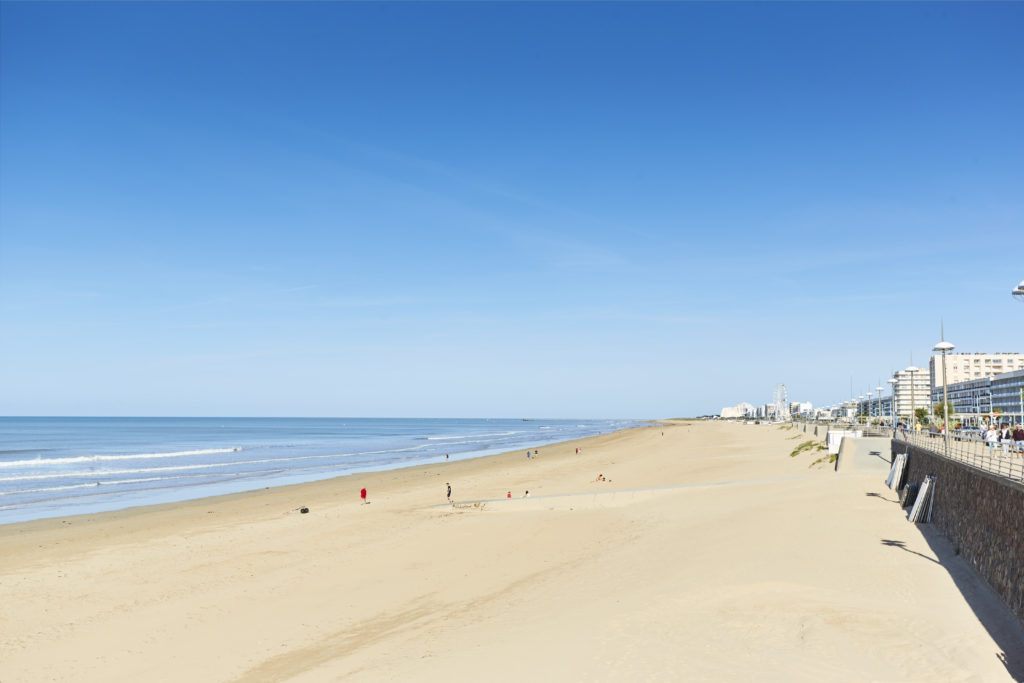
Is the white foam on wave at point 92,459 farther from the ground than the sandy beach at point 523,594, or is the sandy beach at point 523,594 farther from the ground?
the sandy beach at point 523,594

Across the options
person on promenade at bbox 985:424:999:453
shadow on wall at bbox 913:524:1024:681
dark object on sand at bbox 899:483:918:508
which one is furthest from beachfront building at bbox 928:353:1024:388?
shadow on wall at bbox 913:524:1024:681

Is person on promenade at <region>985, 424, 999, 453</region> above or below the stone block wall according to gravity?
above

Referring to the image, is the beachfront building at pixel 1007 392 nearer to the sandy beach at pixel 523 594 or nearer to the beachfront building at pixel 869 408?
the beachfront building at pixel 869 408

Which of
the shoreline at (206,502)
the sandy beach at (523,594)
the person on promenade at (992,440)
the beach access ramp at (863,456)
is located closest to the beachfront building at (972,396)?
the beach access ramp at (863,456)

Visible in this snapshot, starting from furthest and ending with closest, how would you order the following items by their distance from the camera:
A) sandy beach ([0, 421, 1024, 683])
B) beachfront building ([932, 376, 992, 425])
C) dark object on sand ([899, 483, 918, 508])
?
beachfront building ([932, 376, 992, 425]), dark object on sand ([899, 483, 918, 508]), sandy beach ([0, 421, 1024, 683])

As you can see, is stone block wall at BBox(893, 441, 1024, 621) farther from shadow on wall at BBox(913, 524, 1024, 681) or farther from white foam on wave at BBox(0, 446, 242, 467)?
white foam on wave at BBox(0, 446, 242, 467)

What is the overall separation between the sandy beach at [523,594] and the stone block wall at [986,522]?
0.44 metres

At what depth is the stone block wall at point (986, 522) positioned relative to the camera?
10.3m

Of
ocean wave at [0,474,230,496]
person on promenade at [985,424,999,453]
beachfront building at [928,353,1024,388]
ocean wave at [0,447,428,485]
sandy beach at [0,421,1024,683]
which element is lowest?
ocean wave at [0,447,428,485]

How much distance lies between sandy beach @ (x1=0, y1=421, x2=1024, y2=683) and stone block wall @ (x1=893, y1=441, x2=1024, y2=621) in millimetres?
441

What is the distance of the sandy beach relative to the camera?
32.9 feet

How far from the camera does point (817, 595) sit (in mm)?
12422

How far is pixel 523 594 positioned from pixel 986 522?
886 cm

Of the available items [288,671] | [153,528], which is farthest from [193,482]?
[288,671]
